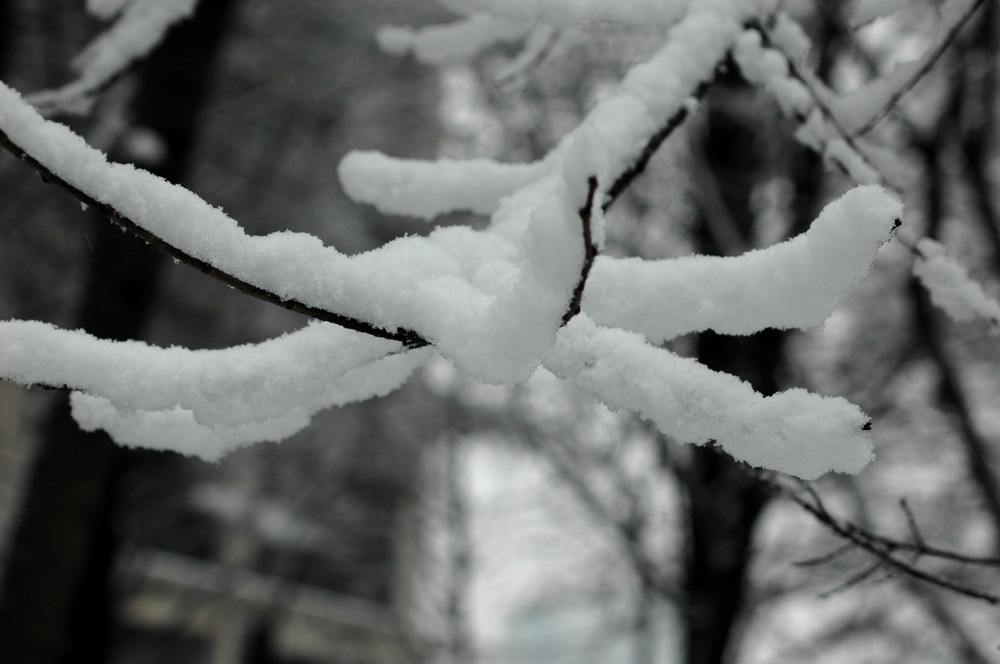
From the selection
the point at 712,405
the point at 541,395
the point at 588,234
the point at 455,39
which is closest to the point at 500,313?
the point at 588,234

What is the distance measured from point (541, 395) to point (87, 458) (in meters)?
2.69

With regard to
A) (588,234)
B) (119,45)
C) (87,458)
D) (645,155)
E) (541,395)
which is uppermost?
(541,395)

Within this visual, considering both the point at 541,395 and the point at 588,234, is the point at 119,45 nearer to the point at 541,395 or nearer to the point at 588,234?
the point at 588,234

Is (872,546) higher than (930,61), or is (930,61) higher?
(930,61)

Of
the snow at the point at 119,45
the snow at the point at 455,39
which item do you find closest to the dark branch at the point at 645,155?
the snow at the point at 455,39

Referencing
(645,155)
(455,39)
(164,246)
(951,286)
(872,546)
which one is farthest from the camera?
(455,39)

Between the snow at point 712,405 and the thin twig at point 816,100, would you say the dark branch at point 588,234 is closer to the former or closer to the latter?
the snow at point 712,405

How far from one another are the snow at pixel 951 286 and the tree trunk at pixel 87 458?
10.3 ft

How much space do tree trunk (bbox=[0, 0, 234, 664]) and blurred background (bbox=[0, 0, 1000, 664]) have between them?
0.01 m

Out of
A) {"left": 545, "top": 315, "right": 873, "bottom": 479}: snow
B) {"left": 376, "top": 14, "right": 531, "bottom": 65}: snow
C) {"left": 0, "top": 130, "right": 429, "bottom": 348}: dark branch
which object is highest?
{"left": 376, "top": 14, "right": 531, "bottom": 65}: snow

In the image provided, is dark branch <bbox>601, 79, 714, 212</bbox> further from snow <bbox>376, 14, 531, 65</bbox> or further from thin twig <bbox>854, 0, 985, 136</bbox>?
snow <bbox>376, 14, 531, 65</bbox>

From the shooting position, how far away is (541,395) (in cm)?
523

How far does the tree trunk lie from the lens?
3.29 m

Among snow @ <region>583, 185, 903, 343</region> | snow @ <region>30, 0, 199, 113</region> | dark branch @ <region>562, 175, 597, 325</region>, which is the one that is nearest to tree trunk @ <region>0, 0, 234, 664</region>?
snow @ <region>30, 0, 199, 113</region>
